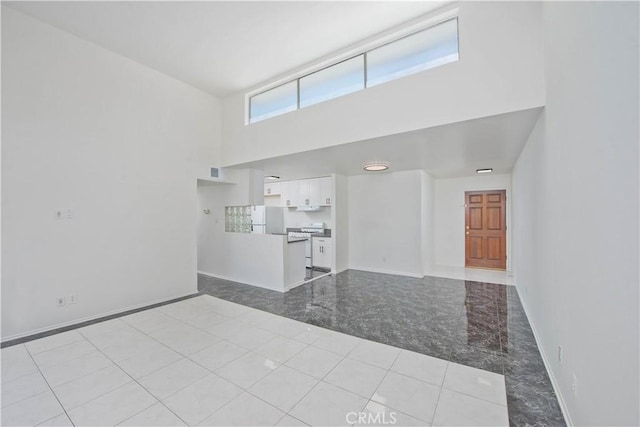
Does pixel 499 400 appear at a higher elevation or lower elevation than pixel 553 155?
lower

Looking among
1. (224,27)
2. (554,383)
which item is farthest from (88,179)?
(554,383)

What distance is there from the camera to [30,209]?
2.88 metres

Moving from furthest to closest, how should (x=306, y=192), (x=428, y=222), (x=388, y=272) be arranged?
(x=306, y=192) → (x=428, y=222) → (x=388, y=272)

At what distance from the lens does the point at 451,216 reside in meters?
6.63

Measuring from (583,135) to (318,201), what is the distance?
17.9ft

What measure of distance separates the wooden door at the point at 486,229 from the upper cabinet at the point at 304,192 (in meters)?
3.49

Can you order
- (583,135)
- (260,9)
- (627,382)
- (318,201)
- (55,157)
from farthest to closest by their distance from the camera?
(318,201) < (55,157) < (260,9) < (583,135) < (627,382)

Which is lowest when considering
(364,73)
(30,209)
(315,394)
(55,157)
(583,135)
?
(315,394)

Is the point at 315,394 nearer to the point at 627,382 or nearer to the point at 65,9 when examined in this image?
the point at 627,382

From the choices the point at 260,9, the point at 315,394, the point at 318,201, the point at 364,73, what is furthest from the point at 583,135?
the point at 318,201

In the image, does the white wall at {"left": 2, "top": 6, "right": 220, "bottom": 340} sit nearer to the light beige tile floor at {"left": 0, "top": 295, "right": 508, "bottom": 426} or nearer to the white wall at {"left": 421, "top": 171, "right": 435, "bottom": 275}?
the light beige tile floor at {"left": 0, "top": 295, "right": 508, "bottom": 426}

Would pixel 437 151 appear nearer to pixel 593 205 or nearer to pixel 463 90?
pixel 463 90

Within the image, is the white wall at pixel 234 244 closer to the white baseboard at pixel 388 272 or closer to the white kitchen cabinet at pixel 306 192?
the white kitchen cabinet at pixel 306 192

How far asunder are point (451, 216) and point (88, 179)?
23.5 ft
